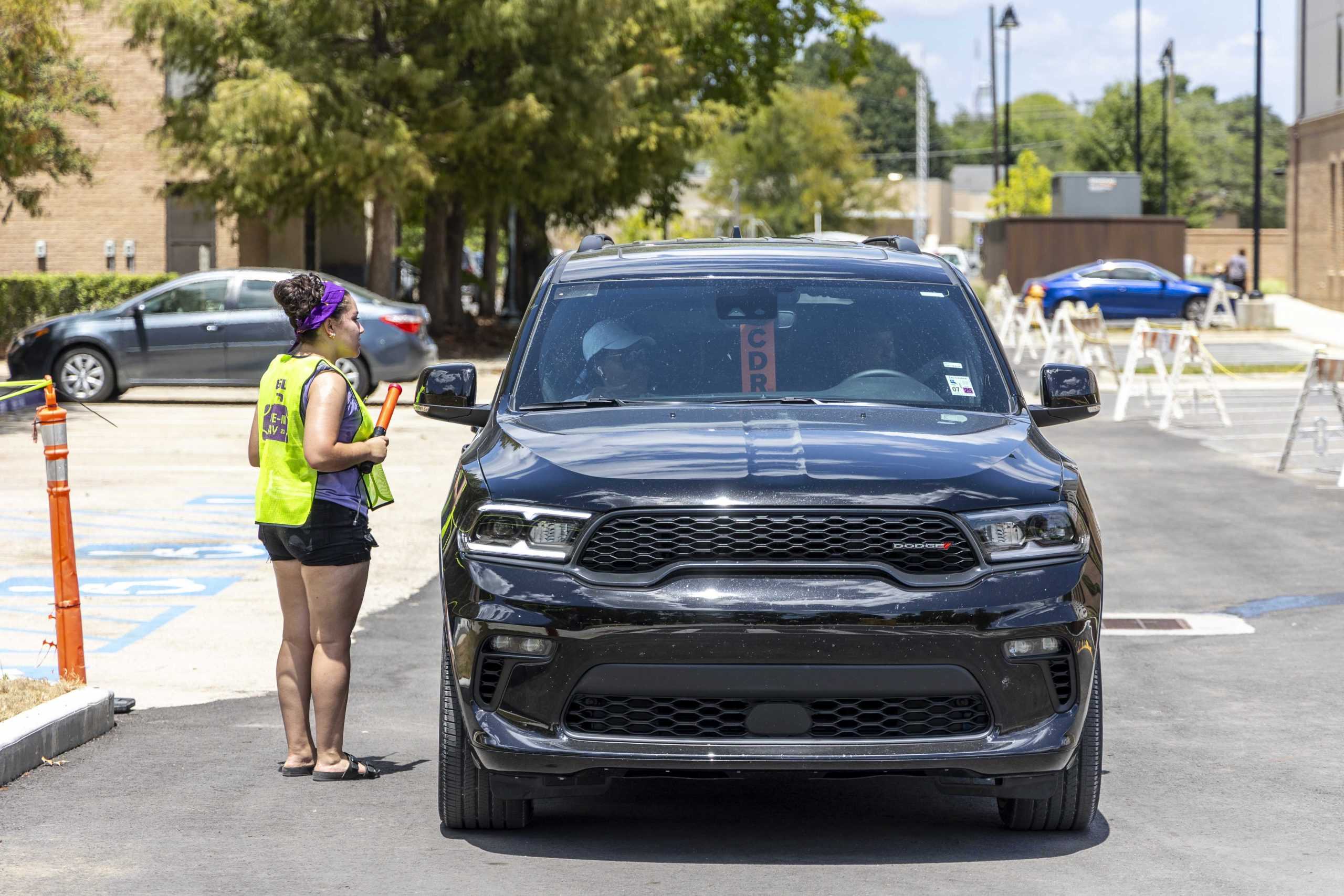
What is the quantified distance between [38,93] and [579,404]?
21.6 meters

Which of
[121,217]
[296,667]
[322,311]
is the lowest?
[296,667]

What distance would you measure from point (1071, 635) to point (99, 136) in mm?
36240

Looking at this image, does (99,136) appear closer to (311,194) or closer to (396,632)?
(311,194)

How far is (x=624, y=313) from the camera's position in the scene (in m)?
6.44

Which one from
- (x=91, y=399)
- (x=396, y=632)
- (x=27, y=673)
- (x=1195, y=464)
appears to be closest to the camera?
(x=27, y=673)

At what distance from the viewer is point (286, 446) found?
621 centimetres

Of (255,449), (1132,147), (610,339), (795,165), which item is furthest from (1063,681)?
(795,165)

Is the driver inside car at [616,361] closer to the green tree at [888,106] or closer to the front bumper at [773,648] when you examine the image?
the front bumper at [773,648]

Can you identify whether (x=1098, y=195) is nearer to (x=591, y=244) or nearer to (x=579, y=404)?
(x=591, y=244)

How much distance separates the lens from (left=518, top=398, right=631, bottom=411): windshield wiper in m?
6.04

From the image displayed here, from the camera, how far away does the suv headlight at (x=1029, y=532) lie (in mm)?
5102

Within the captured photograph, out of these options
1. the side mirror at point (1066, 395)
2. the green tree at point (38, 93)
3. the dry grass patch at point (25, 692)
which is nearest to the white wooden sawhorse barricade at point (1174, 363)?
the green tree at point (38, 93)

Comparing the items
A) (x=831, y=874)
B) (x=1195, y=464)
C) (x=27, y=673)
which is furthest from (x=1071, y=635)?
(x=1195, y=464)

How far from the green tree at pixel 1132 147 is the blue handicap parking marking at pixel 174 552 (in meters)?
76.7
